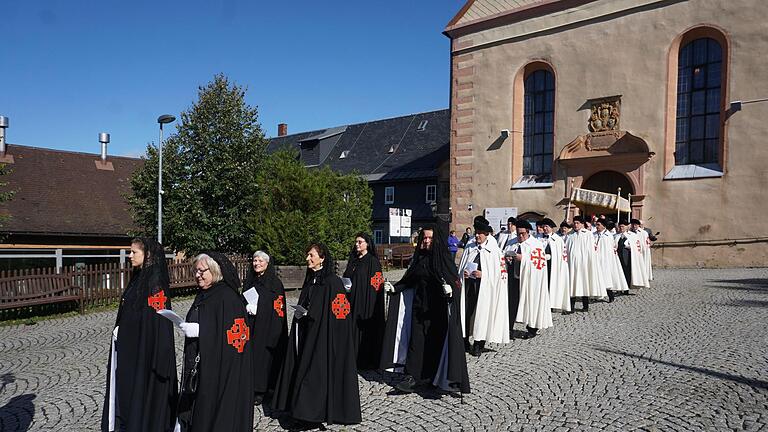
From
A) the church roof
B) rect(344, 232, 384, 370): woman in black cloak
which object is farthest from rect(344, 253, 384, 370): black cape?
the church roof

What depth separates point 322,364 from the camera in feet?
18.2

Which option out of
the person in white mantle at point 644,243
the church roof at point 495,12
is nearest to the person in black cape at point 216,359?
the person in white mantle at point 644,243

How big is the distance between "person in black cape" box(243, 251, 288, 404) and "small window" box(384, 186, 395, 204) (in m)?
33.2

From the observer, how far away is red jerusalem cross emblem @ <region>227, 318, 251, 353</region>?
14.7ft

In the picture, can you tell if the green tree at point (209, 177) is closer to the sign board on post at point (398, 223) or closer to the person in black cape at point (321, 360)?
the sign board on post at point (398, 223)

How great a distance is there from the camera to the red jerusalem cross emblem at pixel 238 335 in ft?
14.7

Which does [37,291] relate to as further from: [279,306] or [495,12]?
[495,12]

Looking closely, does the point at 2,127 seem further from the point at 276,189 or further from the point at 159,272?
the point at 159,272

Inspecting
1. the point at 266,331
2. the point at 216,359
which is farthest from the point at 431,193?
the point at 216,359

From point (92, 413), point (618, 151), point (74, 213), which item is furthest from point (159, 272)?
point (74, 213)

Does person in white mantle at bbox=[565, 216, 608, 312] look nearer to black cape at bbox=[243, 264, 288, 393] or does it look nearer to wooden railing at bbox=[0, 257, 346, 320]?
wooden railing at bbox=[0, 257, 346, 320]

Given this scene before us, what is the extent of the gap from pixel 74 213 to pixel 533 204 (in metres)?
21.3

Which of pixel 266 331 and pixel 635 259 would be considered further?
pixel 635 259

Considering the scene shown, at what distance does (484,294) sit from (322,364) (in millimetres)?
3339
